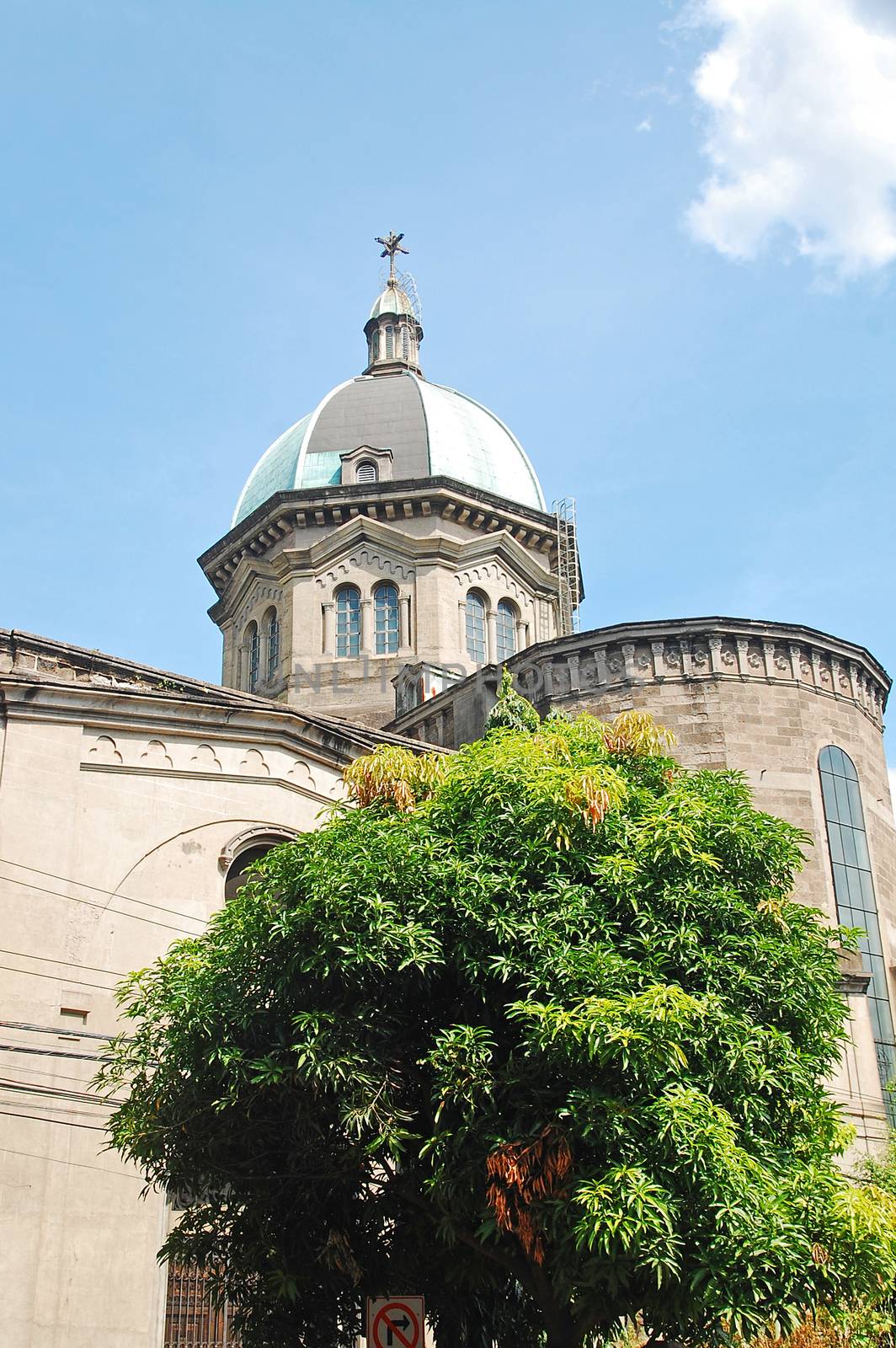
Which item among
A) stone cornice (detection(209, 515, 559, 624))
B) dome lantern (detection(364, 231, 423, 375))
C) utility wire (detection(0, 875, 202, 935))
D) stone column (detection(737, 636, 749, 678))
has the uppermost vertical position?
dome lantern (detection(364, 231, 423, 375))

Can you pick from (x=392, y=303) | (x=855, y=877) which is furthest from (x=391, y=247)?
(x=855, y=877)

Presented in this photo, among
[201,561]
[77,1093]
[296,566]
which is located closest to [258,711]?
[77,1093]

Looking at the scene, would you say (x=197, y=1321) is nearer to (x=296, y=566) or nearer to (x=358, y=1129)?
(x=358, y=1129)

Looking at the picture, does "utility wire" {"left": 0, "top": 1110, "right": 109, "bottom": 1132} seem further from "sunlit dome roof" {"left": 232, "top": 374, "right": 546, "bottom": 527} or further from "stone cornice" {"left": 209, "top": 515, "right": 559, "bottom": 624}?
"sunlit dome roof" {"left": 232, "top": 374, "right": 546, "bottom": 527}

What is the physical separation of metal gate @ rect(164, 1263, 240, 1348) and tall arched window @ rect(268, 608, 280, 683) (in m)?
20.1

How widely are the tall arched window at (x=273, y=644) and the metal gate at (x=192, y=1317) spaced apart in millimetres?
20060

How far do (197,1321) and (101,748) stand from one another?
7.73m

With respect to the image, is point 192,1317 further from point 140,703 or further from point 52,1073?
point 140,703

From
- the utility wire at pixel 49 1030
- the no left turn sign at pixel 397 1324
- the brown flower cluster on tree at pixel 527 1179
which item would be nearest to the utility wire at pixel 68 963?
the utility wire at pixel 49 1030

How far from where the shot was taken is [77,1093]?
1795 cm

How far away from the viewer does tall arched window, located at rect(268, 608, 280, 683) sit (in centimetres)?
3691

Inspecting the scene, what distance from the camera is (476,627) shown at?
3650 centimetres

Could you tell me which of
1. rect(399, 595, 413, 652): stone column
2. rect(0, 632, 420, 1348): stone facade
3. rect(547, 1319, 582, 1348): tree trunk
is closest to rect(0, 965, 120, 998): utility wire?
rect(0, 632, 420, 1348): stone facade

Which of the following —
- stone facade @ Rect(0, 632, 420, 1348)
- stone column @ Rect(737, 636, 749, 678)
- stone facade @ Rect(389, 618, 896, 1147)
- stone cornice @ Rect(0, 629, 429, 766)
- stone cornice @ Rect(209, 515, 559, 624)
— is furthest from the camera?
stone cornice @ Rect(209, 515, 559, 624)
